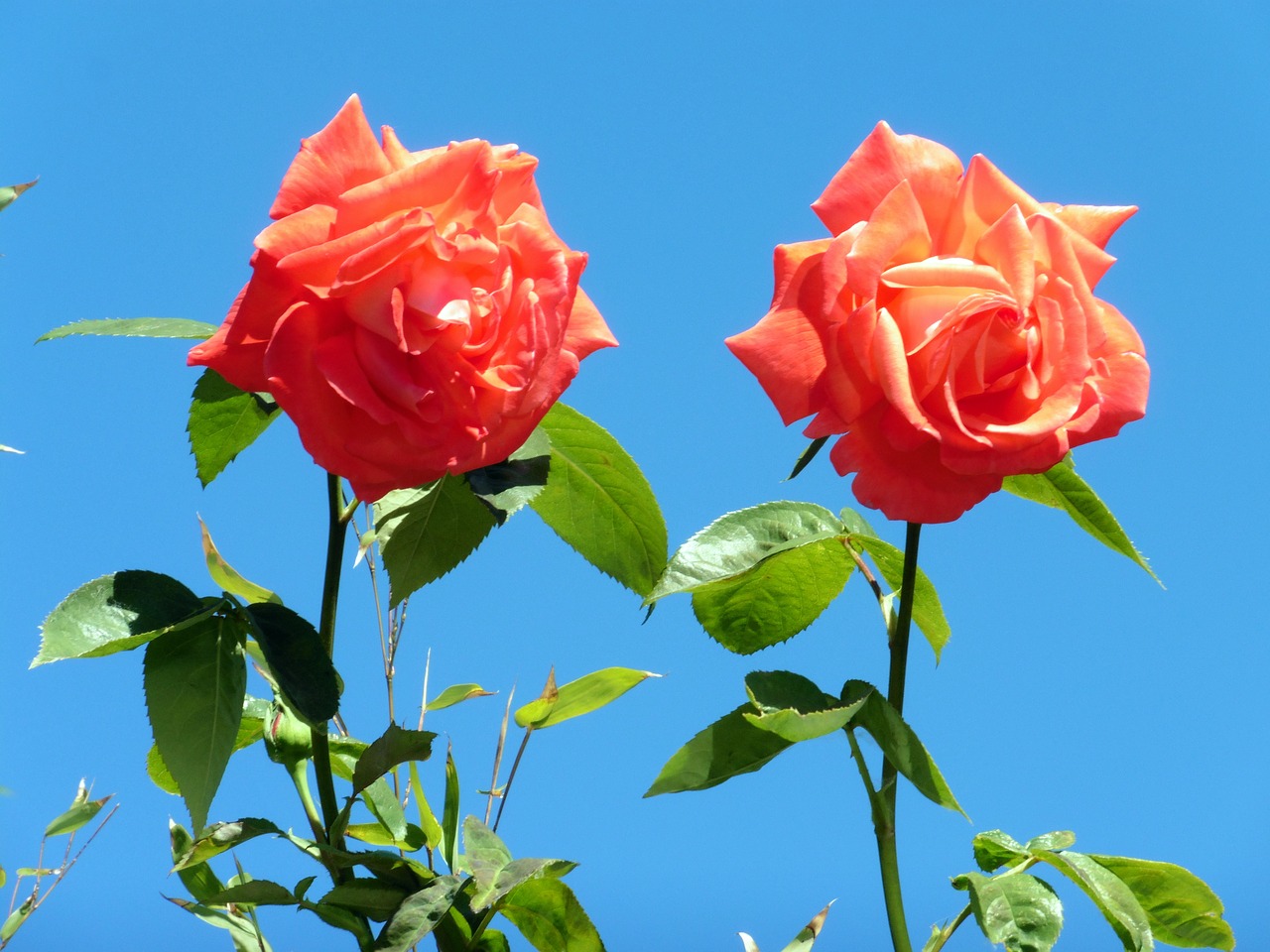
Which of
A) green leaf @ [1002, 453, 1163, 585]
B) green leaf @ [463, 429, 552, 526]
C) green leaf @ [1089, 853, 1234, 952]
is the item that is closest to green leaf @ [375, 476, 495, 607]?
green leaf @ [463, 429, 552, 526]

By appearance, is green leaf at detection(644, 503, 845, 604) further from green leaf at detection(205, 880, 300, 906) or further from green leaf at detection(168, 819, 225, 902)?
green leaf at detection(168, 819, 225, 902)

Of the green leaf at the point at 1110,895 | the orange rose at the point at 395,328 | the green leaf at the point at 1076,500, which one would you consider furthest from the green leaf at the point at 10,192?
the green leaf at the point at 1110,895

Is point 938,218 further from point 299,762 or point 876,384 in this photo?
point 299,762

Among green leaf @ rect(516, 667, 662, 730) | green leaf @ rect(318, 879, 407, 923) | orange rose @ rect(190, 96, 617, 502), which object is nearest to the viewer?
orange rose @ rect(190, 96, 617, 502)

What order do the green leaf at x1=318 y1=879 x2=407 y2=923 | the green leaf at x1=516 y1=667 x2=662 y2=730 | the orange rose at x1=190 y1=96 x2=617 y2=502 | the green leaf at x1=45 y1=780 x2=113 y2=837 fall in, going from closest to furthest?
the orange rose at x1=190 y1=96 x2=617 y2=502, the green leaf at x1=318 y1=879 x2=407 y2=923, the green leaf at x1=516 y1=667 x2=662 y2=730, the green leaf at x1=45 y1=780 x2=113 y2=837

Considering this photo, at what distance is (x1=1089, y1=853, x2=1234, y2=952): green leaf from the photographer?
2.89ft

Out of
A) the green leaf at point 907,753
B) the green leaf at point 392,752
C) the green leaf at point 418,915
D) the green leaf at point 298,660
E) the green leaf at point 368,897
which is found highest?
the green leaf at point 298,660

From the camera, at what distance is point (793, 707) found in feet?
2.64

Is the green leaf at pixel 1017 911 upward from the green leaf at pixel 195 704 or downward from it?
downward

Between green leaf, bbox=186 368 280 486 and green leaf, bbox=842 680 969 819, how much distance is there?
0.44 m

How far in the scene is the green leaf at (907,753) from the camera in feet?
2.59

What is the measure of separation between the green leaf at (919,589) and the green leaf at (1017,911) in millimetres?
191

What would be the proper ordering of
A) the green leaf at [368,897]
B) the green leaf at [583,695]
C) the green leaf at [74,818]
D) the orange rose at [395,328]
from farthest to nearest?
the green leaf at [74,818], the green leaf at [583,695], the green leaf at [368,897], the orange rose at [395,328]

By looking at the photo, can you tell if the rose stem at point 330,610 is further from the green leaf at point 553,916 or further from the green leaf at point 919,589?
the green leaf at point 919,589
